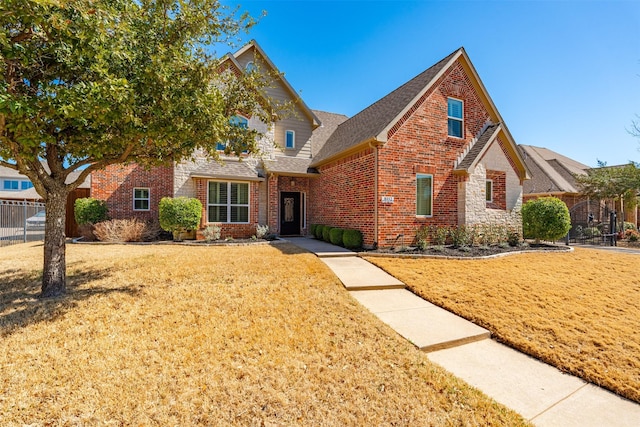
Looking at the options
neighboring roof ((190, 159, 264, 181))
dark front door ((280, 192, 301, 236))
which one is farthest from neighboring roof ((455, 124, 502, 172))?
neighboring roof ((190, 159, 264, 181))

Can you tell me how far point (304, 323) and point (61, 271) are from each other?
4.97 m

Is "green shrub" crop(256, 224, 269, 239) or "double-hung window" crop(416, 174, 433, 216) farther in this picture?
"green shrub" crop(256, 224, 269, 239)

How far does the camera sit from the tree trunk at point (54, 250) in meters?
5.21

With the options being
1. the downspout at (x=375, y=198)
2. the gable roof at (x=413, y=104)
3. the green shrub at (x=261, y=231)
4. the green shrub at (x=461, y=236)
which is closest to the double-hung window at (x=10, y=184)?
the green shrub at (x=261, y=231)

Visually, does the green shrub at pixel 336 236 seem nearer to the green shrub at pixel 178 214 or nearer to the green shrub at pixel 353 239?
the green shrub at pixel 353 239

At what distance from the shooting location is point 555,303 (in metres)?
5.69

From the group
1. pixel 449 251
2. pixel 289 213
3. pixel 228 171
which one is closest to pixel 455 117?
pixel 449 251

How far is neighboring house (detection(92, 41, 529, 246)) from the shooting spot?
1039 cm

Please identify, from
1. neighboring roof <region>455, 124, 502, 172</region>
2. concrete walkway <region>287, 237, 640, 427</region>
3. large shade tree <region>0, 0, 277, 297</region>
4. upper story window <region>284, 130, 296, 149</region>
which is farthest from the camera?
upper story window <region>284, 130, 296, 149</region>

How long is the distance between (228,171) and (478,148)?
1144 cm

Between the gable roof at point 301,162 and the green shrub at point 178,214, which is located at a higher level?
the gable roof at point 301,162

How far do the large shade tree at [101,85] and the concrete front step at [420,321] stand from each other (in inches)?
188

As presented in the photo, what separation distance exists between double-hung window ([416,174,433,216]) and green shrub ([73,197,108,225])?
1423 centimetres

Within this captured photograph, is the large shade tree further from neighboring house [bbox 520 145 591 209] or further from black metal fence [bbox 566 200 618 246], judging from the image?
neighboring house [bbox 520 145 591 209]
